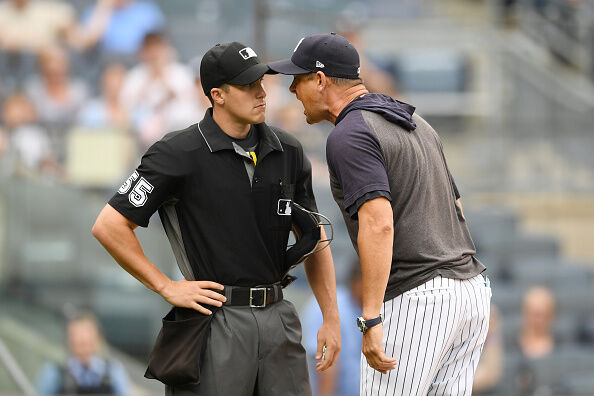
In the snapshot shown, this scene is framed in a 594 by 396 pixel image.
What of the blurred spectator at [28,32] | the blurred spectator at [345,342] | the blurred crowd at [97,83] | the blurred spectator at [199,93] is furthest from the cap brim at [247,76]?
the blurred spectator at [28,32]

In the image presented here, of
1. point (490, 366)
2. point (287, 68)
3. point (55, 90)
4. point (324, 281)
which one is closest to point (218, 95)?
point (287, 68)

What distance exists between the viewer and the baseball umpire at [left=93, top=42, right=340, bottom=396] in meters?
3.30

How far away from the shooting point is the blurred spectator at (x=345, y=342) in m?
5.81

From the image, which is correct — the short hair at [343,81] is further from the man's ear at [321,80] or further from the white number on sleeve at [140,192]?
the white number on sleeve at [140,192]

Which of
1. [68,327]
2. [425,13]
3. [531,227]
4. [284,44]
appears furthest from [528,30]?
[68,327]

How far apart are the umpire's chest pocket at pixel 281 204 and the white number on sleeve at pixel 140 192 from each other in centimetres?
44

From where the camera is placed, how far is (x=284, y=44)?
7.64 metres

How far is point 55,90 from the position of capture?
299 inches

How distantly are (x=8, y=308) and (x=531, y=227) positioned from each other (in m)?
4.84

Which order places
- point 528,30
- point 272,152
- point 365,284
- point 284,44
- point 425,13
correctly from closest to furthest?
1. point 365,284
2. point 272,152
3. point 284,44
4. point 528,30
5. point 425,13

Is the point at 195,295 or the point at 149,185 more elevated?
the point at 149,185

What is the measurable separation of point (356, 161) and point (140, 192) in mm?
736

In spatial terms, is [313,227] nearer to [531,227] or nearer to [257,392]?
[257,392]

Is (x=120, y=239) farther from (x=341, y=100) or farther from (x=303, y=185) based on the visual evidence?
(x=341, y=100)
